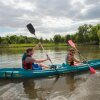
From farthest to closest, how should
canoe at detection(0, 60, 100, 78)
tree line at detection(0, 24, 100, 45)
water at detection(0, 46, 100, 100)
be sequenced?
tree line at detection(0, 24, 100, 45), canoe at detection(0, 60, 100, 78), water at detection(0, 46, 100, 100)

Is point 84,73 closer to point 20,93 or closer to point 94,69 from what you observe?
point 94,69

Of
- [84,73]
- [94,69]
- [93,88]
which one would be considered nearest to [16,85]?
[93,88]

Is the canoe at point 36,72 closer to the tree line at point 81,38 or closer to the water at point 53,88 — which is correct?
the water at point 53,88

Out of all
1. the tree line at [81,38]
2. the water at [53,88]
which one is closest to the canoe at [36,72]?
the water at [53,88]

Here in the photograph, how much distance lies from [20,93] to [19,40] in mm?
117752

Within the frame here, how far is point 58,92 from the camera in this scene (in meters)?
10.1

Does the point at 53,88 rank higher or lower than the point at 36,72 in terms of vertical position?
lower

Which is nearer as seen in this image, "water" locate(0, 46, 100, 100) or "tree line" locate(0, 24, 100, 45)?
"water" locate(0, 46, 100, 100)

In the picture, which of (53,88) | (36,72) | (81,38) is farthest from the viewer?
(81,38)

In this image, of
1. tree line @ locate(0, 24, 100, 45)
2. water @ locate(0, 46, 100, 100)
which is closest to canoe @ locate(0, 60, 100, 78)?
water @ locate(0, 46, 100, 100)

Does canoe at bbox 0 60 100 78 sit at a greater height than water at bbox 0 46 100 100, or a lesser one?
greater

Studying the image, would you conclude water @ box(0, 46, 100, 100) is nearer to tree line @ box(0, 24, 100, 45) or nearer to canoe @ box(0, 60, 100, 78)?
canoe @ box(0, 60, 100, 78)

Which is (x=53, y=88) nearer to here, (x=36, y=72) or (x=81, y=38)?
(x=36, y=72)

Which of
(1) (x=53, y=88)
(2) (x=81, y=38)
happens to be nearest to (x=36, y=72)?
(1) (x=53, y=88)
